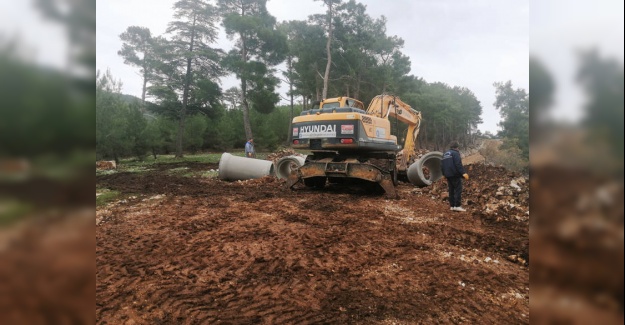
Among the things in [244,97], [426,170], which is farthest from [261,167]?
[244,97]

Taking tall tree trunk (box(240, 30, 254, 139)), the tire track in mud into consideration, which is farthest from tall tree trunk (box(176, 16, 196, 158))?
the tire track in mud

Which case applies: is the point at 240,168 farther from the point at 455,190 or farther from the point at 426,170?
the point at 455,190

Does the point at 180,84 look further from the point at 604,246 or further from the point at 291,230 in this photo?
the point at 604,246

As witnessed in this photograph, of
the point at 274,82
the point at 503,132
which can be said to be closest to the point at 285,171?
the point at 274,82

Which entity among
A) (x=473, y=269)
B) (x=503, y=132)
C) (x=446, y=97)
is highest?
(x=446, y=97)

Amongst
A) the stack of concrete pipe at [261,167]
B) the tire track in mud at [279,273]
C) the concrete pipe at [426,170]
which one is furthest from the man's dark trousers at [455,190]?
the stack of concrete pipe at [261,167]

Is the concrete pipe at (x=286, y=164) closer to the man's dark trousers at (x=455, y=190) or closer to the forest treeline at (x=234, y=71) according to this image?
the man's dark trousers at (x=455, y=190)

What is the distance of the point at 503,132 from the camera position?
97.3 feet

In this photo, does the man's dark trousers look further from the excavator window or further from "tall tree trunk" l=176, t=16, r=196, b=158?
"tall tree trunk" l=176, t=16, r=196, b=158

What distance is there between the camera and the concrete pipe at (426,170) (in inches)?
424

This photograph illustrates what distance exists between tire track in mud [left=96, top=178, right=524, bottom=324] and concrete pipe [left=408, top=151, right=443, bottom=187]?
497 centimetres

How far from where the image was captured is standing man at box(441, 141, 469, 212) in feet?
24.2

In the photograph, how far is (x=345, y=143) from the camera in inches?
335

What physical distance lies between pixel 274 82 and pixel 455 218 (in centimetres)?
2012
